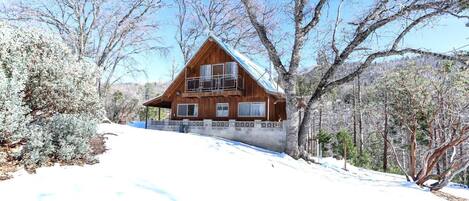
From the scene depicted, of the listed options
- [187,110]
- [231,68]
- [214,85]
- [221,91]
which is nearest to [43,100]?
[221,91]

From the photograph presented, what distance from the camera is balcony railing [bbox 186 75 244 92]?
71.2ft

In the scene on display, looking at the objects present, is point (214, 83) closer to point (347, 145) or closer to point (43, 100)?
point (347, 145)

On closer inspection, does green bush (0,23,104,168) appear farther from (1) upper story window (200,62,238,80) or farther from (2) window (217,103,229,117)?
(2) window (217,103,229,117)

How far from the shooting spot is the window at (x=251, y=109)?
21594 mm

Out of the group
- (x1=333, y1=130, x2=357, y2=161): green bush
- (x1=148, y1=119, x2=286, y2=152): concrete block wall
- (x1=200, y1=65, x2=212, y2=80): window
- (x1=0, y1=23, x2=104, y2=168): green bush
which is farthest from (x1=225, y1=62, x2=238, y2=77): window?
(x1=0, y1=23, x2=104, y2=168): green bush

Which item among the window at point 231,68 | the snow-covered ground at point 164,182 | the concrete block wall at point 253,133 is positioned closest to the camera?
the snow-covered ground at point 164,182

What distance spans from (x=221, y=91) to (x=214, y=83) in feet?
3.69

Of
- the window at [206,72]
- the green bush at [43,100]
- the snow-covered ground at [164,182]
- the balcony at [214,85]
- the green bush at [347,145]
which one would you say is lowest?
the green bush at [347,145]

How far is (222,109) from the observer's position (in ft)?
75.4

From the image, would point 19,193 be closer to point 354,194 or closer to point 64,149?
point 64,149

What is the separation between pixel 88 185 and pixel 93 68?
14.7 ft

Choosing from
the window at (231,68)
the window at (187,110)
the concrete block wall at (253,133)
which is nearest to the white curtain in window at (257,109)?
the window at (231,68)

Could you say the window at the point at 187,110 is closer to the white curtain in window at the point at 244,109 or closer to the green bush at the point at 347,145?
the white curtain in window at the point at 244,109

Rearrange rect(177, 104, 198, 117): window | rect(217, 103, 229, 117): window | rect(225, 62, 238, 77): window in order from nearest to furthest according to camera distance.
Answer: rect(225, 62, 238, 77): window → rect(217, 103, 229, 117): window → rect(177, 104, 198, 117): window
